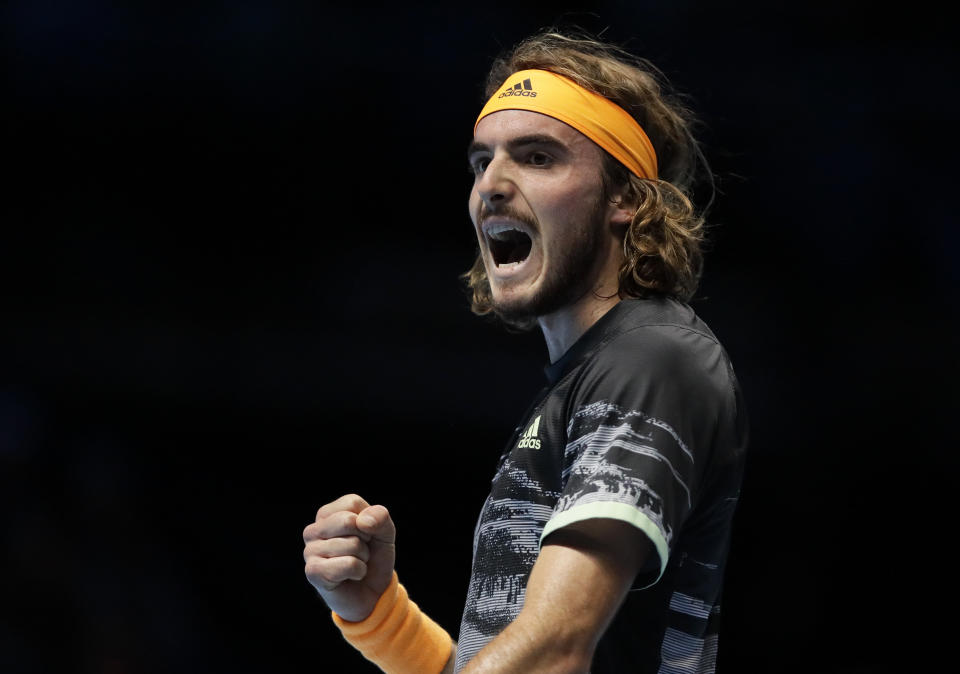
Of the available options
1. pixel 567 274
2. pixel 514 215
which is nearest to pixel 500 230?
pixel 514 215

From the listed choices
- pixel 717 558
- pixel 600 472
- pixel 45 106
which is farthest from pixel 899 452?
pixel 45 106

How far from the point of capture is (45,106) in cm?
461

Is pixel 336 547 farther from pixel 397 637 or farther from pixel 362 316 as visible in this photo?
pixel 362 316

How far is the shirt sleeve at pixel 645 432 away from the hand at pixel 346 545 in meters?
0.46

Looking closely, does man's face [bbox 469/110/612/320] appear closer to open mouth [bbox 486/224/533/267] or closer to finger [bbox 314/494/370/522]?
open mouth [bbox 486/224/533/267]

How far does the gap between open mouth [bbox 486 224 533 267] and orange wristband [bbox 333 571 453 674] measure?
633 millimetres

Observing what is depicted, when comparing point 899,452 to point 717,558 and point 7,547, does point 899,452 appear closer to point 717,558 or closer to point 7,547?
point 717,558

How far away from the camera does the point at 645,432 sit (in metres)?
1.40

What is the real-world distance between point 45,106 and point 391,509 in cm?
236

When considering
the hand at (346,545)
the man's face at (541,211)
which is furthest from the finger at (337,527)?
the man's face at (541,211)

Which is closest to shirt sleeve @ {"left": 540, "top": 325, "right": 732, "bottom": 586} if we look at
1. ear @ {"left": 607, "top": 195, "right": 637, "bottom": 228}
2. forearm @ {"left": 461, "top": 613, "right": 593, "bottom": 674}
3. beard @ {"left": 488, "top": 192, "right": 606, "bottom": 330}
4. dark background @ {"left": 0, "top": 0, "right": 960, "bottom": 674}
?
forearm @ {"left": 461, "top": 613, "right": 593, "bottom": 674}

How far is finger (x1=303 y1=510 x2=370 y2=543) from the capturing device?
180 centimetres

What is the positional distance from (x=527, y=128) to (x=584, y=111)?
0.12m

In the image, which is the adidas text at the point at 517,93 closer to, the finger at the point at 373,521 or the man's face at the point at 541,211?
the man's face at the point at 541,211
